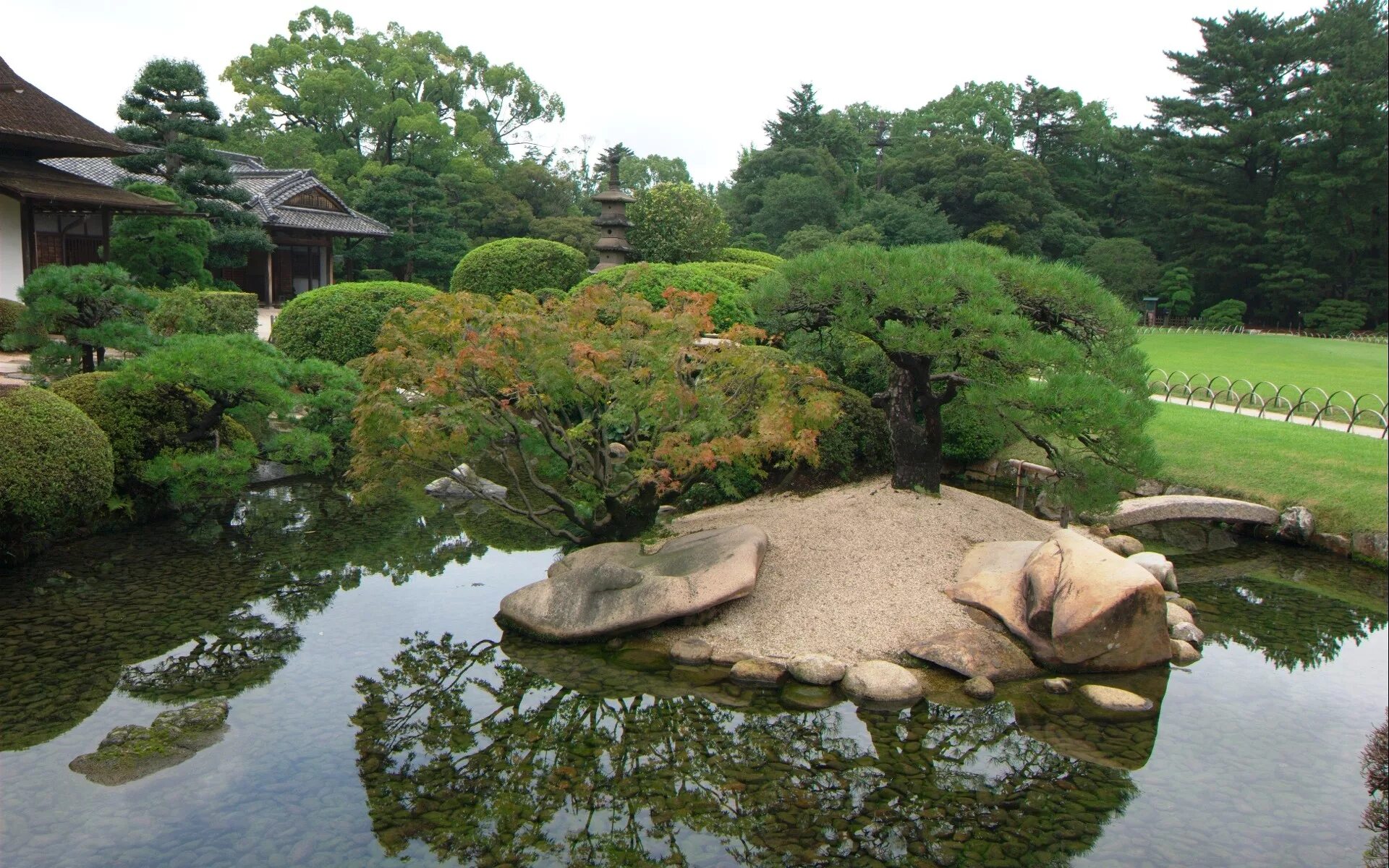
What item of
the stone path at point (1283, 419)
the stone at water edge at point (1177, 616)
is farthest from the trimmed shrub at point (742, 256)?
the stone at water edge at point (1177, 616)

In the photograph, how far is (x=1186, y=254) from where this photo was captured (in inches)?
1355

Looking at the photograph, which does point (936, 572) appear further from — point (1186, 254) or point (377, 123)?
point (377, 123)

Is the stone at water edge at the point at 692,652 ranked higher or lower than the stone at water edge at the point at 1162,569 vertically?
lower

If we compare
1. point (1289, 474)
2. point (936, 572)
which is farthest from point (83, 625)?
point (1289, 474)

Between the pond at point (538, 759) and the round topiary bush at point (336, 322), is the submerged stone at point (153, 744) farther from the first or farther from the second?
the round topiary bush at point (336, 322)

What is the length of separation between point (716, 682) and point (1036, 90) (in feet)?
134

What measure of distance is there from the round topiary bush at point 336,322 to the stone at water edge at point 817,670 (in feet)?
37.0

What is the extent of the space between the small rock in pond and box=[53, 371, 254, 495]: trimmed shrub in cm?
820

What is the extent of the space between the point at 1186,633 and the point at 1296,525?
3764mm

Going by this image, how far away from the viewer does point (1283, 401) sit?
50.7 feet

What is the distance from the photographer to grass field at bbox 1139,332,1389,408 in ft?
54.7

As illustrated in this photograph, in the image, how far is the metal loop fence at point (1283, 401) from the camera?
13.9 meters

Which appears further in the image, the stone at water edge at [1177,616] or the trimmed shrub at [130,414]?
the trimmed shrub at [130,414]

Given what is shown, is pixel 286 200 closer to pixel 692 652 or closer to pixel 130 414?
pixel 130 414
